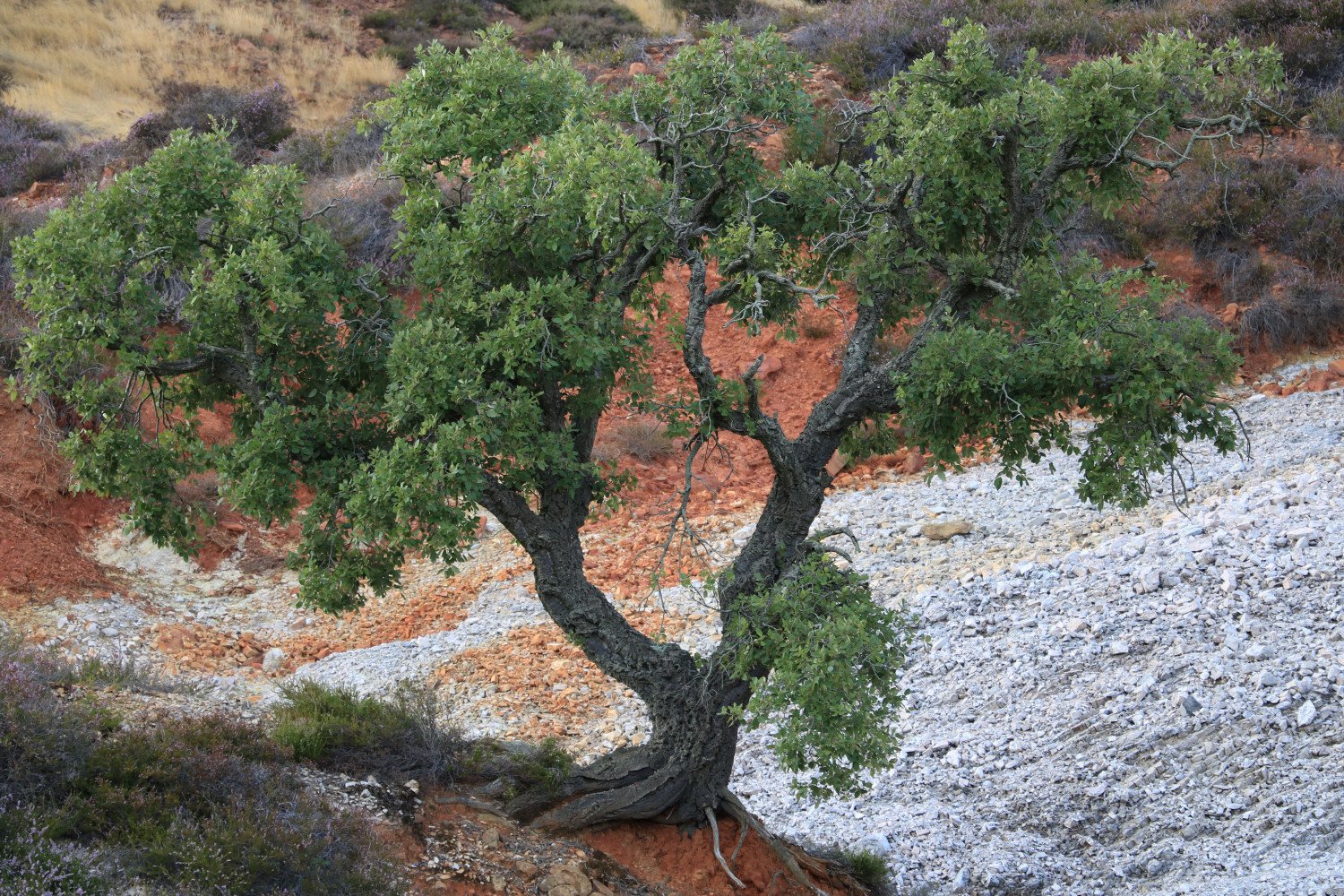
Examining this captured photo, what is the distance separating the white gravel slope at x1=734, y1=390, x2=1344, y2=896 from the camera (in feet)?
29.5

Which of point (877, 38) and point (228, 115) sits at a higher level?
point (877, 38)

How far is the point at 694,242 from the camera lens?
9.76m

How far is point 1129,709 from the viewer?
1023 centimetres

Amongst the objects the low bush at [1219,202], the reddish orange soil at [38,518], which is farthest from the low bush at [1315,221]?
the reddish orange soil at [38,518]

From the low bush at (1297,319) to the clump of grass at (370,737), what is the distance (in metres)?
14.0

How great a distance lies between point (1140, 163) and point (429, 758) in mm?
6702

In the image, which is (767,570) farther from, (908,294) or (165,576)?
(165,576)

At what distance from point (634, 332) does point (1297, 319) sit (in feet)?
44.3

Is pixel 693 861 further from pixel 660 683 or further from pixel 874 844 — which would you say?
pixel 874 844

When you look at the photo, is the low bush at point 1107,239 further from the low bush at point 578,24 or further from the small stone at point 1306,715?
the low bush at point 578,24

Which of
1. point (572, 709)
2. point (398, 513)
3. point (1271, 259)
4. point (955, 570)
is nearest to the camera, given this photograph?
point (398, 513)

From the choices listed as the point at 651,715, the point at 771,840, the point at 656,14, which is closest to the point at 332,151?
the point at 656,14

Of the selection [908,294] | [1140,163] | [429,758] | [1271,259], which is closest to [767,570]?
[908,294]

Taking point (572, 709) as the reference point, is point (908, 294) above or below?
above
